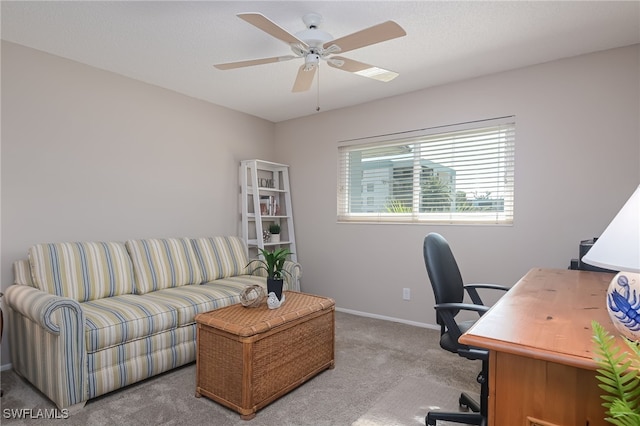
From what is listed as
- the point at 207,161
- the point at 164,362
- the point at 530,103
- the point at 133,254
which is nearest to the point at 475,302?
the point at 530,103

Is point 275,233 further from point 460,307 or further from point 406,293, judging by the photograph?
point 460,307

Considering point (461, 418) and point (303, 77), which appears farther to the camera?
point (303, 77)

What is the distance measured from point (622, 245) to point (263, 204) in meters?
3.76

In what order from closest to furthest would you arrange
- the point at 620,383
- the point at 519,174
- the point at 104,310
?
the point at 620,383
the point at 104,310
the point at 519,174

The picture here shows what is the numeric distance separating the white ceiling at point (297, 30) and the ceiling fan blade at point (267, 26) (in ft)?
0.83

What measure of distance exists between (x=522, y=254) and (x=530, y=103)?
1.29 meters

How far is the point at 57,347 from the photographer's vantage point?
77.6 inches

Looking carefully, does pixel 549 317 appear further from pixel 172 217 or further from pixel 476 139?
pixel 172 217

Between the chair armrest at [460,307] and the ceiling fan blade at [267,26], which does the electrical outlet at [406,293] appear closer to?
the chair armrest at [460,307]

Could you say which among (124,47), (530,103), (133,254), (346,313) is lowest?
(346,313)

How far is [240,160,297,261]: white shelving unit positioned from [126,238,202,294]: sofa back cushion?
94 centimetres

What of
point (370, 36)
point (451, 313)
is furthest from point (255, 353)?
point (370, 36)

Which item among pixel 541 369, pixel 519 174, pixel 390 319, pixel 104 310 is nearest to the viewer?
pixel 541 369

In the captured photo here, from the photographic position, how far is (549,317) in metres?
1.21
